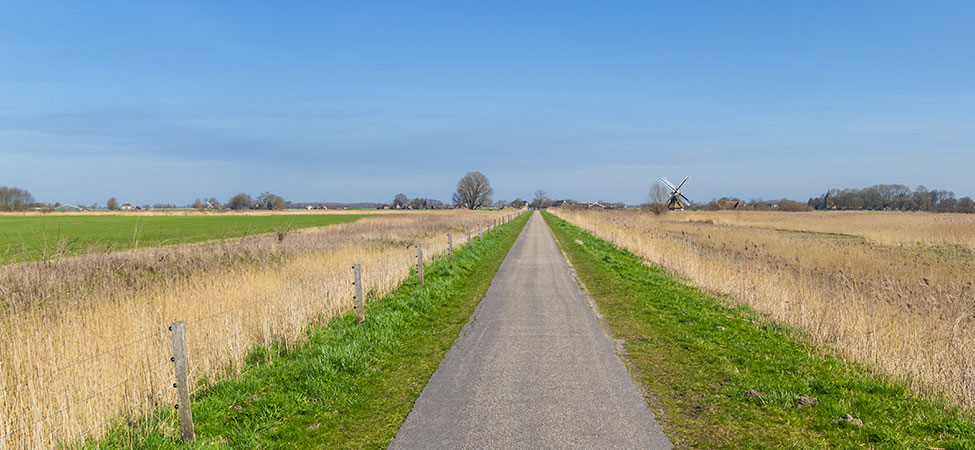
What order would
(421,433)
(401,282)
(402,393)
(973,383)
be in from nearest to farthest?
1. (421,433)
2. (973,383)
3. (402,393)
4. (401,282)

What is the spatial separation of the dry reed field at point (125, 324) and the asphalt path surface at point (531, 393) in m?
3.22

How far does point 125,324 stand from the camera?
778cm

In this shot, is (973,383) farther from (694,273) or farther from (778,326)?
(694,273)

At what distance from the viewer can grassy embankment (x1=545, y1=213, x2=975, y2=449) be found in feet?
16.0

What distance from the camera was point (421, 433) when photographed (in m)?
5.02

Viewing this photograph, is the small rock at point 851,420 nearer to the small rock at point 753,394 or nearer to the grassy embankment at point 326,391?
the small rock at point 753,394

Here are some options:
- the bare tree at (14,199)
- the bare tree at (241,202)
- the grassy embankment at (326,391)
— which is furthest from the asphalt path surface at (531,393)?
the bare tree at (241,202)

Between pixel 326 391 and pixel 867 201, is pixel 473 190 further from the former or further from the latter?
pixel 326 391

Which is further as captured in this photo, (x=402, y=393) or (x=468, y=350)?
(x=468, y=350)

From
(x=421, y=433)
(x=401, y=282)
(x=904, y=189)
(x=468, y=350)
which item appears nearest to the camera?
(x=421, y=433)

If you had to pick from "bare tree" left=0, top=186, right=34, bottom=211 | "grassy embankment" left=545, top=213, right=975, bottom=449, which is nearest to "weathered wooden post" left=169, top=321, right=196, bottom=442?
"grassy embankment" left=545, top=213, right=975, bottom=449

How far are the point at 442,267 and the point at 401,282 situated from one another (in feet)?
10.8

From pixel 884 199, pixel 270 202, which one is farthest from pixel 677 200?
pixel 270 202

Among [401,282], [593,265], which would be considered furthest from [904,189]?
[401,282]
